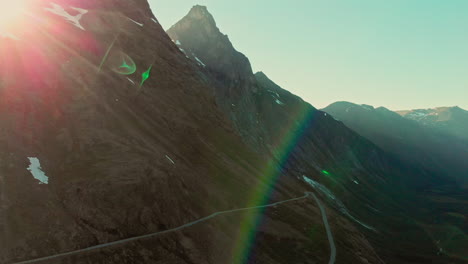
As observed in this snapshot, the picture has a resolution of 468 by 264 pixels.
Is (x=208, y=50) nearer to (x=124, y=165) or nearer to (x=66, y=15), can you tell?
(x=66, y=15)

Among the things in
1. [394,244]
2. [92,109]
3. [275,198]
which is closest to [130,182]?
[92,109]

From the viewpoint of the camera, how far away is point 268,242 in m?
74.2

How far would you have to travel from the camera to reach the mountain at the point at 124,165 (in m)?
47.6

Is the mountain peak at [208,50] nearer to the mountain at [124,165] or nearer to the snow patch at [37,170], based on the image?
the mountain at [124,165]

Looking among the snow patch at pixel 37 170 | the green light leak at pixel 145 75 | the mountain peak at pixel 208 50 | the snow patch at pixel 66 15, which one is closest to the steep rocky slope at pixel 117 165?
the snow patch at pixel 37 170

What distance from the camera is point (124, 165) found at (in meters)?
61.1

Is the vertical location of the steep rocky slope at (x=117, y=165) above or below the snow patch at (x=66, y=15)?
below

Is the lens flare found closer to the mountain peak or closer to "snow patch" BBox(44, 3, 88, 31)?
"snow patch" BBox(44, 3, 88, 31)

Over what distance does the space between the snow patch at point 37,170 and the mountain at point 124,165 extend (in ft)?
0.62

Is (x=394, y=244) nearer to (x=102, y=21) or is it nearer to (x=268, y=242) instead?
(x=268, y=242)

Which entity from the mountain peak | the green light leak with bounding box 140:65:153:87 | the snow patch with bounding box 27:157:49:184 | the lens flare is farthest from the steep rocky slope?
the mountain peak

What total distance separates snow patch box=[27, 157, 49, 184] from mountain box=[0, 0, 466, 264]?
190 mm

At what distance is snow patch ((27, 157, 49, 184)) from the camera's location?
49938 millimetres

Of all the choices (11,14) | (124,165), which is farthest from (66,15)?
(124,165)
